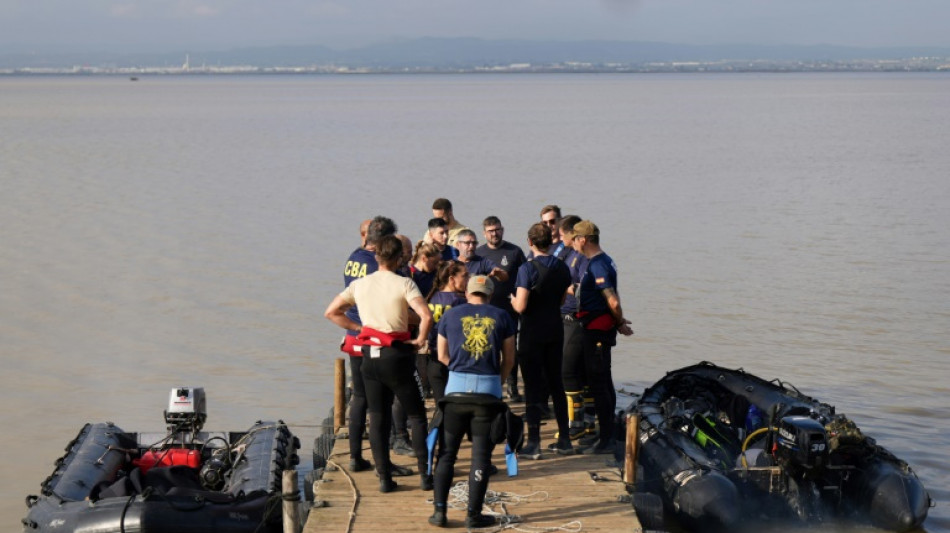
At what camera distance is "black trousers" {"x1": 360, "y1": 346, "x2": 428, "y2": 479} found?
8523 mm

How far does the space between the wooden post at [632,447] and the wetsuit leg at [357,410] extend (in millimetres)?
1939

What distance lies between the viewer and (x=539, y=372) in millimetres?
9969

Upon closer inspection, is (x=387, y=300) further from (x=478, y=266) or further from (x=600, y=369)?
(x=600, y=369)

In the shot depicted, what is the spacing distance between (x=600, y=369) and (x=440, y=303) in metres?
1.68

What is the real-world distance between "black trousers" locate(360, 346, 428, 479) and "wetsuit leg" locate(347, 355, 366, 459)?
0.96 feet

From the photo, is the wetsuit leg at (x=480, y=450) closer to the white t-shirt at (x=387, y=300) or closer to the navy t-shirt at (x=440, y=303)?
the white t-shirt at (x=387, y=300)

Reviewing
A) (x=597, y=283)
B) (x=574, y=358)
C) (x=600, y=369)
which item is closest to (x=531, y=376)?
(x=574, y=358)

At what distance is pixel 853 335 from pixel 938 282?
471 cm

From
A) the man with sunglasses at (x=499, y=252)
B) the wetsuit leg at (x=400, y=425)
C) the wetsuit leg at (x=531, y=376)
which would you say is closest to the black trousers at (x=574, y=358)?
the wetsuit leg at (x=531, y=376)

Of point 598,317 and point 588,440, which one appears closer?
point 598,317

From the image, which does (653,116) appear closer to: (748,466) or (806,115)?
(806,115)

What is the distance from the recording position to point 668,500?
9.99 m

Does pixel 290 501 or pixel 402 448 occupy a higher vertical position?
pixel 290 501

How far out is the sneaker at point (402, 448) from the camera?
10005mm
